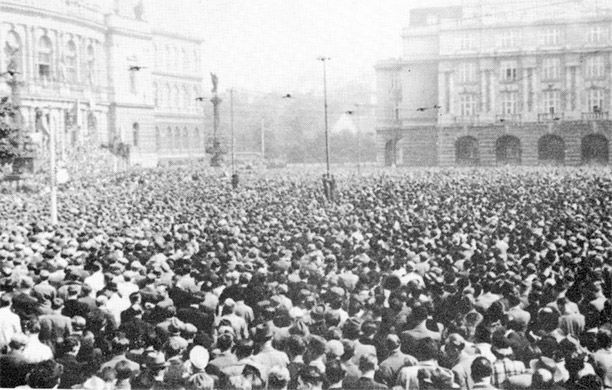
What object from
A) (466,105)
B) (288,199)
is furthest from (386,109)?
(288,199)

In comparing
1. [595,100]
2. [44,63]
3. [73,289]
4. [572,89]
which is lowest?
[73,289]

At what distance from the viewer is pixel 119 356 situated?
899cm

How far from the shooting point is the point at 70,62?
47.2 metres

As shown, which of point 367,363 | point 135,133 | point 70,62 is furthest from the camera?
point 135,133

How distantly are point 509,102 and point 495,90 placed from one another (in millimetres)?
1686

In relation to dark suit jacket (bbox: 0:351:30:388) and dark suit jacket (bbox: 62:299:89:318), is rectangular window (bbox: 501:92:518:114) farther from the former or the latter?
dark suit jacket (bbox: 0:351:30:388)

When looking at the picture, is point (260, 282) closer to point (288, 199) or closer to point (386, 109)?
point (288, 199)

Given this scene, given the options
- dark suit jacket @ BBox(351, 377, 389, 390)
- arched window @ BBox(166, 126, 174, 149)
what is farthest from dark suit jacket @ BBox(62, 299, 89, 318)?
arched window @ BBox(166, 126, 174, 149)

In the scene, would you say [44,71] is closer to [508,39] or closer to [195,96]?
[195,96]

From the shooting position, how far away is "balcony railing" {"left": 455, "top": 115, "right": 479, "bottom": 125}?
186 ft

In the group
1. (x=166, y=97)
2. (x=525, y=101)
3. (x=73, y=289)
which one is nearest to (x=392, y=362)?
(x=73, y=289)

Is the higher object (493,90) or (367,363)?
(493,90)

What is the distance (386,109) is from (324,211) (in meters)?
38.9

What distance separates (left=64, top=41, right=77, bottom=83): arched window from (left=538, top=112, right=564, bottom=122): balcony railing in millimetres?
30117
